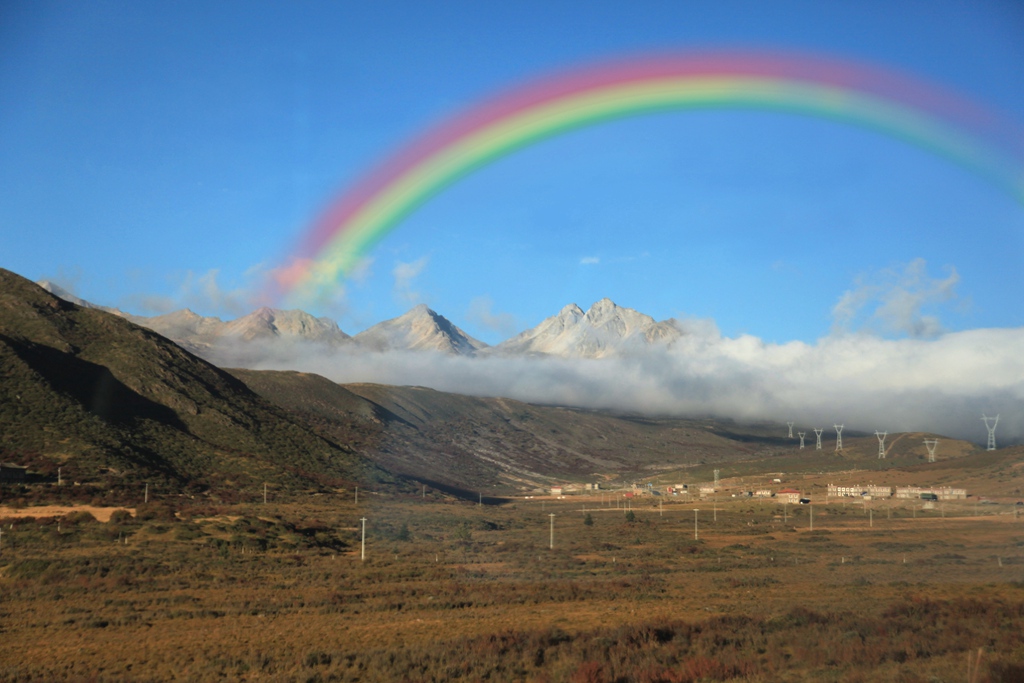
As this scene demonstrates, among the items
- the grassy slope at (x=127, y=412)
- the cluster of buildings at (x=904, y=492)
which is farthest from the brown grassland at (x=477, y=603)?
the cluster of buildings at (x=904, y=492)

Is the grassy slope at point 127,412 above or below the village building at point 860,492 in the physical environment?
above

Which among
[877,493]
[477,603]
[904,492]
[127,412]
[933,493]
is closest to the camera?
[477,603]

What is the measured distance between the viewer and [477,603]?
36.8 meters

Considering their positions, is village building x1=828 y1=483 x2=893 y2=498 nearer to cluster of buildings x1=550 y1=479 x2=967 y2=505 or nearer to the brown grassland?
cluster of buildings x1=550 y1=479 x2=967 y2=505

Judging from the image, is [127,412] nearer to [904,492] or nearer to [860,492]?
[860,492]

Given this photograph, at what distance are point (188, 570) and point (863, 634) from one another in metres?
34.9

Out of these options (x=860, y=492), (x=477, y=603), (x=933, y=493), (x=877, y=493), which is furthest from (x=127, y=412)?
(x=933, y=493)

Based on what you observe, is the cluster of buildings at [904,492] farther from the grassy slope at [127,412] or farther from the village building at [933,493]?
the grassy slope at [127,412]

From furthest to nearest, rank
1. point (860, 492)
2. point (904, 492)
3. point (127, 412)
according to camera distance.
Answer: point (860, 492)
point (904, 492)
point (127, 412)

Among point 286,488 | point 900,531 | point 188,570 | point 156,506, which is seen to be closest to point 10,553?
point 188,570

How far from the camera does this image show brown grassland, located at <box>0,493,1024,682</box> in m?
22.9

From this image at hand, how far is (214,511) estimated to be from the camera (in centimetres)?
6594

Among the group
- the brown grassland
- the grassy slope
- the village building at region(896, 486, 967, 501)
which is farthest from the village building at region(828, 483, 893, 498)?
the grassy slope

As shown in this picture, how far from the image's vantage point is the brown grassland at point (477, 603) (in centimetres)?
2289
